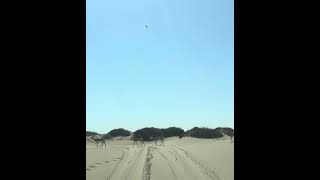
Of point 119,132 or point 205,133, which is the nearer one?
point 205,133

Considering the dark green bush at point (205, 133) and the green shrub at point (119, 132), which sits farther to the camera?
the green shrub at point (119, 132)

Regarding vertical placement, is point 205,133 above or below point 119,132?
below

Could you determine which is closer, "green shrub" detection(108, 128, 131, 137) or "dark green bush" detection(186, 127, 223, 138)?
"dark green bush" detection(186, 127, 223, 138)
